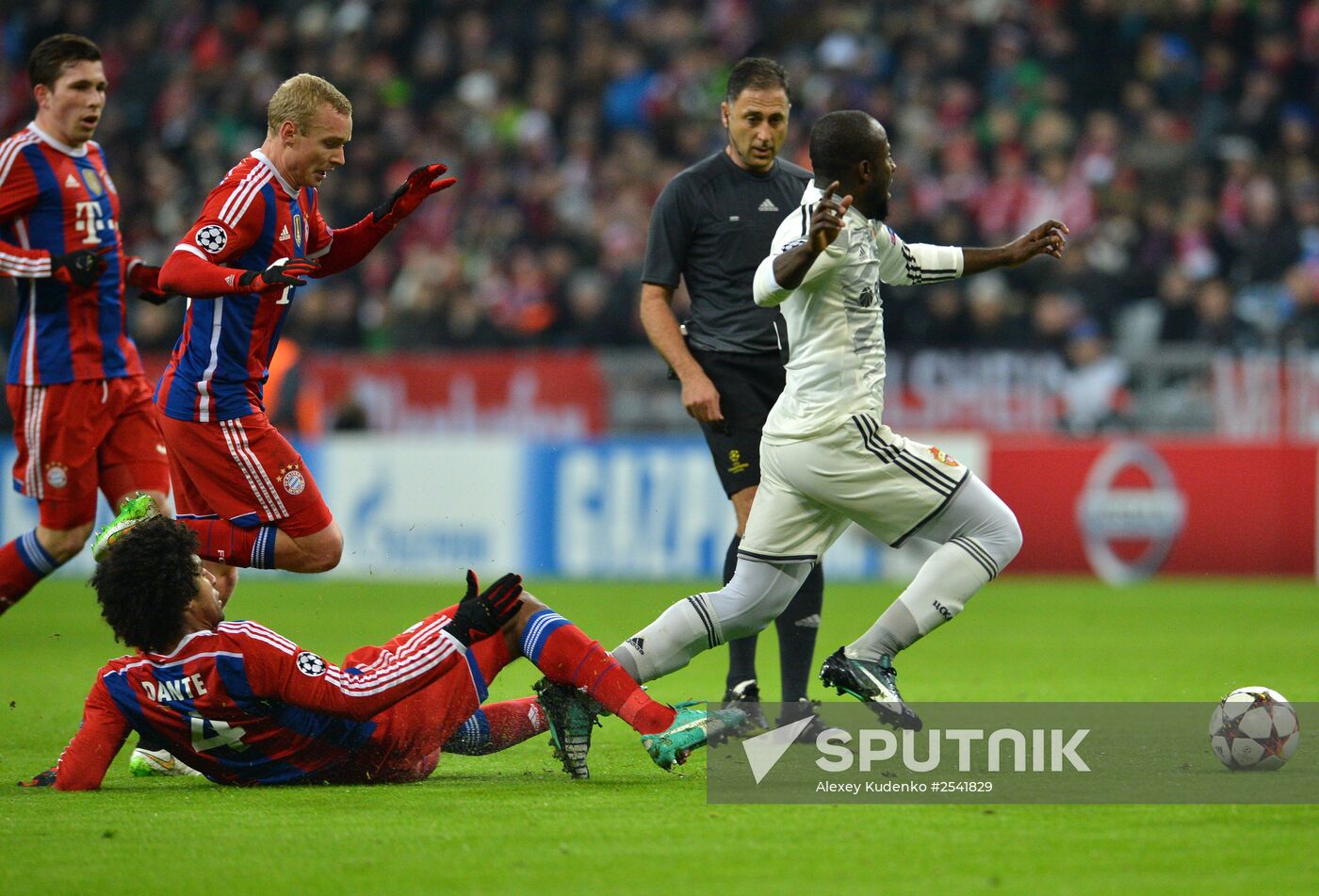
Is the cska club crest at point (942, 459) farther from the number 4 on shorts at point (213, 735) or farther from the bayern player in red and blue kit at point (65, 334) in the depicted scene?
the bayern player in red and blue kit at point (65, 334)

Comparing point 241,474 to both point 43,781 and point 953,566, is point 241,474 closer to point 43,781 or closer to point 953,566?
point 43,781

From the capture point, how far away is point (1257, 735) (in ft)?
18.9

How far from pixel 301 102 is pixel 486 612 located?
2156mm

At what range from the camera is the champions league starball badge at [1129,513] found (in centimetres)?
1467

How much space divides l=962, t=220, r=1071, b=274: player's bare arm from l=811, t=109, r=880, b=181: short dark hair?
58 centimetres

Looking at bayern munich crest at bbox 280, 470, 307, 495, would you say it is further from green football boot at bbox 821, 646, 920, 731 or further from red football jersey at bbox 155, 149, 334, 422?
green football boot at bbox 821, 646, 920, 731

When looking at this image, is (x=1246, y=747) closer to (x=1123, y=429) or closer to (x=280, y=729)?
(x=280, y=729)

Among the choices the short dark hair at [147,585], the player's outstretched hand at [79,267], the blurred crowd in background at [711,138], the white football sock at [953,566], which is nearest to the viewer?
the short dark hair at [147,585]

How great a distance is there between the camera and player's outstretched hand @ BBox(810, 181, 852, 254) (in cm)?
545

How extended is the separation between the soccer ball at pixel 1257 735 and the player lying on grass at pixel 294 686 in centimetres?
169

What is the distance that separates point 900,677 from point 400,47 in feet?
51.3

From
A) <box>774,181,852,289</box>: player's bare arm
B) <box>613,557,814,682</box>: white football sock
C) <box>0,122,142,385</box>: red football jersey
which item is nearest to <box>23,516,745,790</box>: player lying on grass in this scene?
<box>613,557,814,682</box>: white football sock

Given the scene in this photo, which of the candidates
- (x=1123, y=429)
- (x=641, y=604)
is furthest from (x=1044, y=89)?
(x=641, y=604)

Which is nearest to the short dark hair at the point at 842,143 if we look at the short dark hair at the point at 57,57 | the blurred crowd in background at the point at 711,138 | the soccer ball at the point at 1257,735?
the soccer ball at the point at 1257,735
